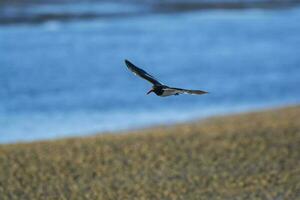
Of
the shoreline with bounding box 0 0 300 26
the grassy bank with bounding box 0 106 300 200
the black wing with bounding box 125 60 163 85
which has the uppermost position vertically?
the shoreline with bounding box 0 0 300 26

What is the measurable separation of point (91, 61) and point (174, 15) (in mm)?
19852

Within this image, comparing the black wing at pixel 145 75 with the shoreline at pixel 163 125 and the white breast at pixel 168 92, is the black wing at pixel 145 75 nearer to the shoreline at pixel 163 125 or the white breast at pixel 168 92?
the white breast at pixel 168 92

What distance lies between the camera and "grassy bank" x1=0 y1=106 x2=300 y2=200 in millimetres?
14008

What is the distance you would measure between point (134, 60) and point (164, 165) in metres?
21.7

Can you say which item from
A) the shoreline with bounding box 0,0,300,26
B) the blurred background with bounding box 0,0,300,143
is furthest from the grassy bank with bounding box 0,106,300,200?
the shoreline with bounding box 0,0,300,26

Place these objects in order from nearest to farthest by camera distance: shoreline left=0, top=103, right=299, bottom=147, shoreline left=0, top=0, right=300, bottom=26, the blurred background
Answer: shoreline left=0, top=103, right=299, bottom=147, the blurred background, shoreline left=0, top=0, right=300, bottom=26

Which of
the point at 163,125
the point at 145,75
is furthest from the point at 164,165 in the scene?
the point at 145,75

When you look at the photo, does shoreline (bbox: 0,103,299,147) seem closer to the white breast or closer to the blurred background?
the blurred background

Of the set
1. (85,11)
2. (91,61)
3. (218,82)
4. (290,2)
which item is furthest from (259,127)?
(290,2)

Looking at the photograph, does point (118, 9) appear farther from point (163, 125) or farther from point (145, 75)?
point (145, 75)

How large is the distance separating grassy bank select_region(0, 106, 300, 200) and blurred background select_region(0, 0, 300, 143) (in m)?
3.03

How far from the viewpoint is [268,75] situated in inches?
1312

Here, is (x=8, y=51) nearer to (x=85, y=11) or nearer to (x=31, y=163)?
(x=85, y=11)

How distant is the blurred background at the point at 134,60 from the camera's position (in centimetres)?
2395
